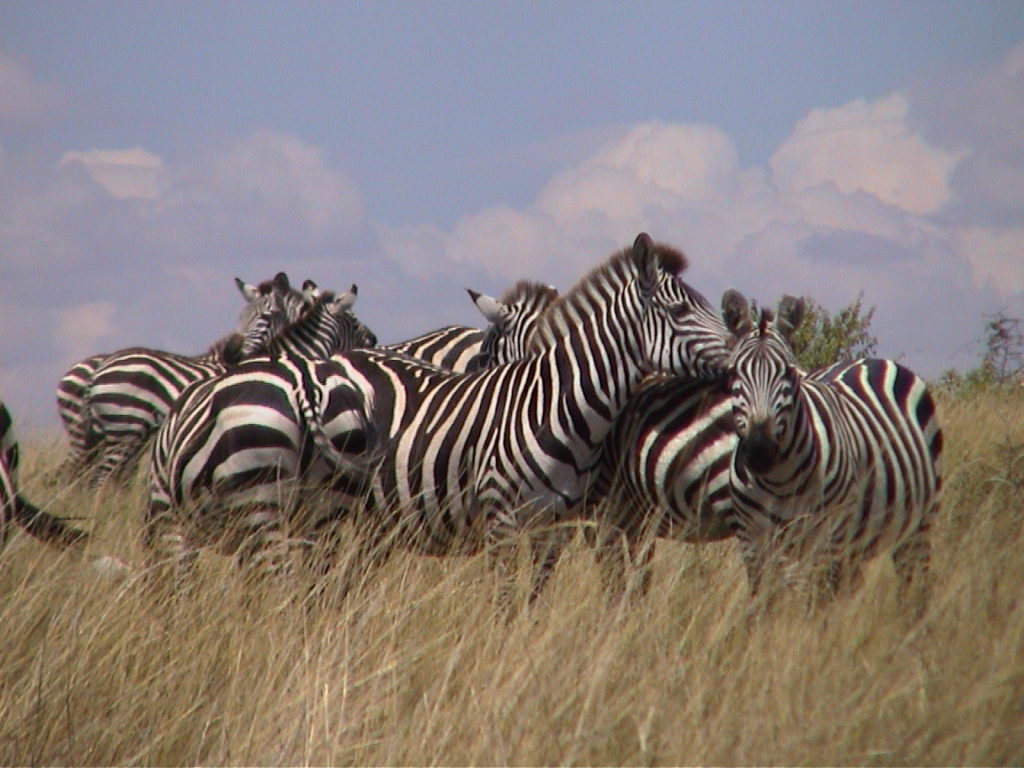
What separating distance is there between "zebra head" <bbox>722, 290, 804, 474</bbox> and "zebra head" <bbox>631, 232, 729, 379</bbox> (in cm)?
24

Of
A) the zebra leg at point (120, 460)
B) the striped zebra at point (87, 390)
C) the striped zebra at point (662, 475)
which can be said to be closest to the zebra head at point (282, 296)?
the striped zebra at point (87, 390)

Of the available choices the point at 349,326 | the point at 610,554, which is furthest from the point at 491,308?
the point at 610,554

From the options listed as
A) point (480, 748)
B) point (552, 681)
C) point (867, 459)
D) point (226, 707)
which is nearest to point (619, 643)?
point (552, 681)

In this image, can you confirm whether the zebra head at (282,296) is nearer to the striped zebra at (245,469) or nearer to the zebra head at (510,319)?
the zebra head at (510,319)

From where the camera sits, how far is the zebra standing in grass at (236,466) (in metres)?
6.40

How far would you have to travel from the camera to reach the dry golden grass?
12.9ft

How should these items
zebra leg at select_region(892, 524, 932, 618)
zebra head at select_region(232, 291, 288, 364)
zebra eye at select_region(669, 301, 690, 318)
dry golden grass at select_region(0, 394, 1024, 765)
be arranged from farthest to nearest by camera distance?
zebra head at select_region(232, 291, 288, 364) → zebra eye at select_region(669, 301, 690, 318) → zebra leg at select_region(892, 524, 932, 618) → dry golden grass at select_region(0, 394, 1024, 765)

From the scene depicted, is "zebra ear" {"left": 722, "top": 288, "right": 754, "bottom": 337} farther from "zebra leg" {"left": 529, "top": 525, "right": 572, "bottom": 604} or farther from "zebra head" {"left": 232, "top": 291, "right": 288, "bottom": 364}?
"zebra head" {"left": 232, "top": 291, "right": 288, "bottom": 364}

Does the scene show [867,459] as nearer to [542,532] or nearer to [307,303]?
[542,532]

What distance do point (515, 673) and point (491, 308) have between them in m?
4.85

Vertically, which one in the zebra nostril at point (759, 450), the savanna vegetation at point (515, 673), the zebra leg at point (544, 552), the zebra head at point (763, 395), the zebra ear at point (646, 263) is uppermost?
the zebra ear at point (646, 263)

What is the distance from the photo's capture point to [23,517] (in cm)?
578

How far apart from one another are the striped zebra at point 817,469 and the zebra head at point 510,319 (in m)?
2.77

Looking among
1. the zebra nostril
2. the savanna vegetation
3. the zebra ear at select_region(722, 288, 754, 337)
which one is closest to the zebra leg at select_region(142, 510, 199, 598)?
the savanna vegetation
